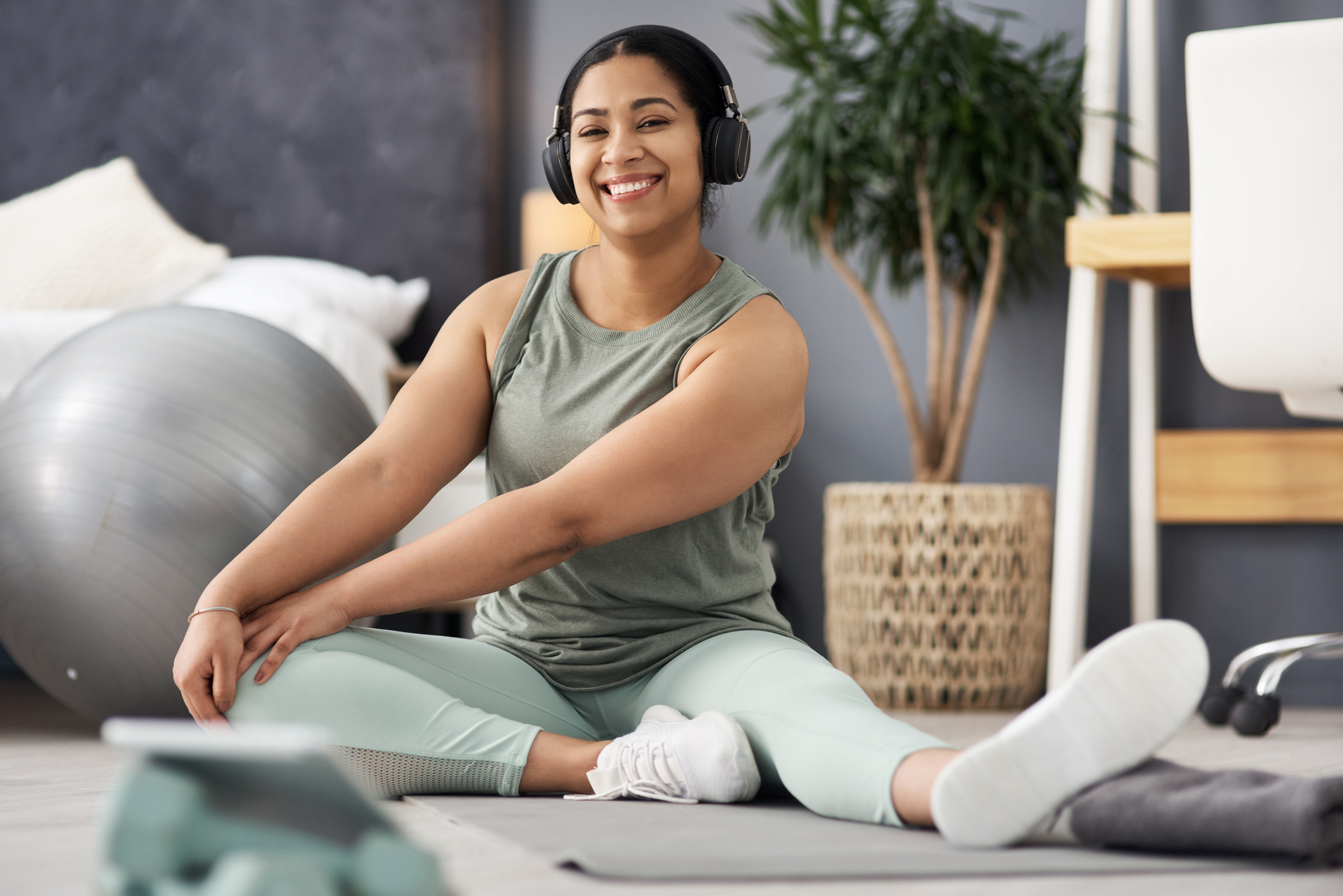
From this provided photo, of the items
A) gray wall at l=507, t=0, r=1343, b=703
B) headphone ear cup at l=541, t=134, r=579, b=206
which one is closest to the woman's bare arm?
headphone ear cup at l=541, t=134, r=579, b=206

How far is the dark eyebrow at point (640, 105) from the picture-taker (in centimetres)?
134

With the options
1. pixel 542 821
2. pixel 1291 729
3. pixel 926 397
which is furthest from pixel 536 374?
pixel 926 397

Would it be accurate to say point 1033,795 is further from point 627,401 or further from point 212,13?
point 212,13

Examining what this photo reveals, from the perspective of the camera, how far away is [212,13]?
3.35 m

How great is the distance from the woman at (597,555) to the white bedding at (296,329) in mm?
950

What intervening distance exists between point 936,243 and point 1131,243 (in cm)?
55

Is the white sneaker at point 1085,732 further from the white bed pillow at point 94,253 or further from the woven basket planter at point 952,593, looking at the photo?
the white bed pillow at point 94,253

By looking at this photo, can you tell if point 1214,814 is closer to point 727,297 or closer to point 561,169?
point 727,297

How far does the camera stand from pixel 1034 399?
283 cm

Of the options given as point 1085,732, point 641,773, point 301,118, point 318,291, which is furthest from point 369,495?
point 301,118

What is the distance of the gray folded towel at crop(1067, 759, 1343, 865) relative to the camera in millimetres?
889

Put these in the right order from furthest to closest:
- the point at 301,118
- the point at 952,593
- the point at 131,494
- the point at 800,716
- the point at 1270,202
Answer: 1. the point at 301,118
2. the point at 952,593
3. the point at 1270,202
4. the point at 131,494
5. the point at 800,716

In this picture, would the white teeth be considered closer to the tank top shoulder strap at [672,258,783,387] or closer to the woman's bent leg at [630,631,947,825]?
the tank top shoulder strap at [672,258,783,387]

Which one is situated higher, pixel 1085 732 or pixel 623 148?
pixel 623 148
